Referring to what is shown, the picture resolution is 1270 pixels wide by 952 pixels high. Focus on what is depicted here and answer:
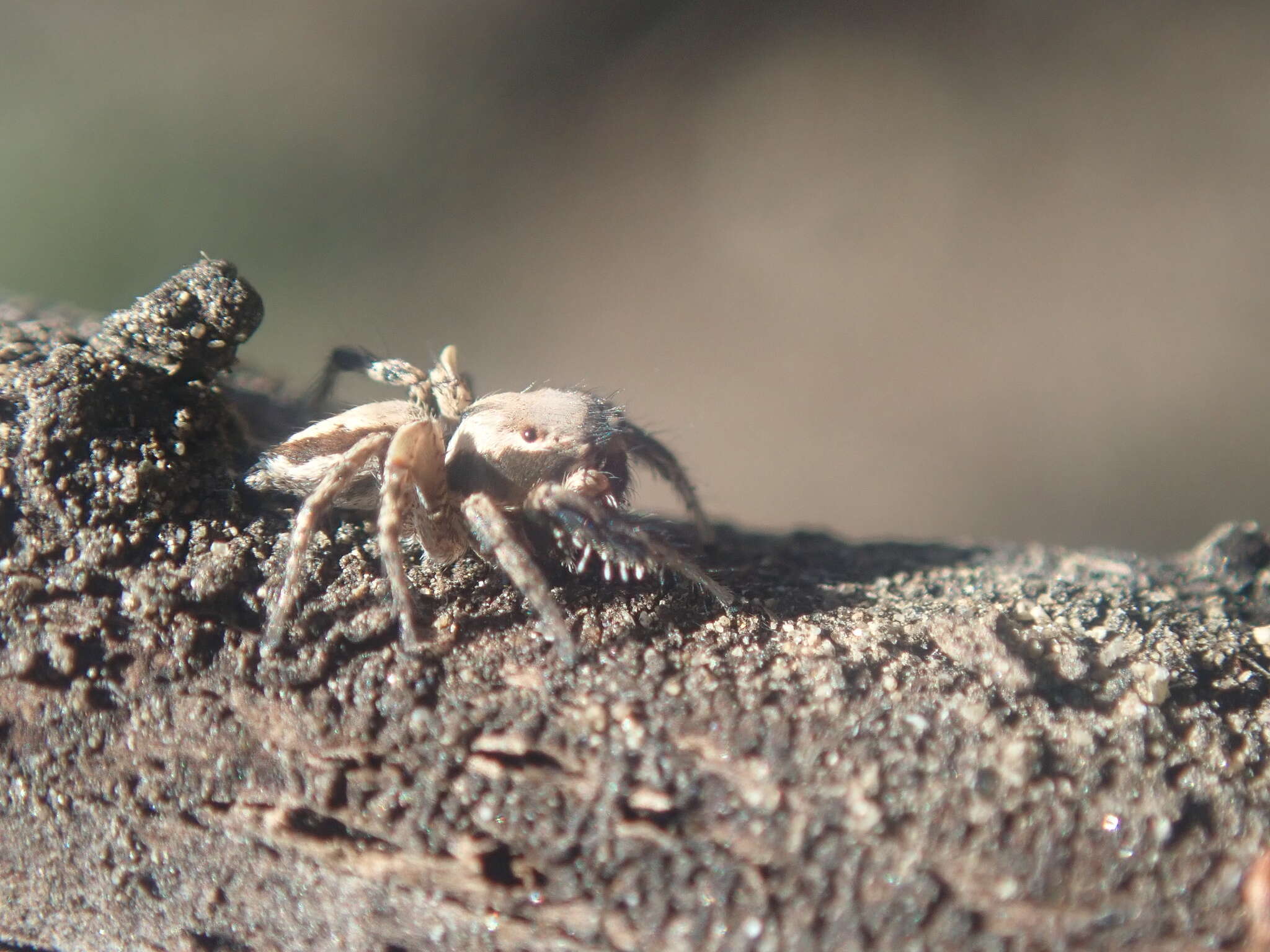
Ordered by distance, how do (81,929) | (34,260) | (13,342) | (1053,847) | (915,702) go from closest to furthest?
(1053,847), (915,702), (81,929), (13,342), (34,260)

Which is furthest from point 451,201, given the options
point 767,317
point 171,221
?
point 767,317

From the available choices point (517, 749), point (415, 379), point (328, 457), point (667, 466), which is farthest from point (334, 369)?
point (517, 749)

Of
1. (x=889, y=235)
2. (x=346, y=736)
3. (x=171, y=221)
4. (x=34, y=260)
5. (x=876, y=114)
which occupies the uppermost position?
(x=876, y=114)

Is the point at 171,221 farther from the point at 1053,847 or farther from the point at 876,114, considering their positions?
the point at 1053,847

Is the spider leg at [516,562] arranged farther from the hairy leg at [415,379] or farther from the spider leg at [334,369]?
the spider leg at [334,369]

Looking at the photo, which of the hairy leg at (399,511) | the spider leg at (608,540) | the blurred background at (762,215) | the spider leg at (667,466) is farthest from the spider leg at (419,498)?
the blurred background at (762,215)

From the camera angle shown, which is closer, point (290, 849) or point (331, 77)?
point (290, 849)

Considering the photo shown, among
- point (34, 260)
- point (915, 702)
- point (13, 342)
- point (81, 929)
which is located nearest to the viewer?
point (915, 702)

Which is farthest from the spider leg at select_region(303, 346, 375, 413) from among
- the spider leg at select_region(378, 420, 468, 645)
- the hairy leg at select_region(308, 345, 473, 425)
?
the spider leg at select_region(378, 420, 468, 645)

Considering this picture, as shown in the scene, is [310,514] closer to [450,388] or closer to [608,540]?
[608,540]
